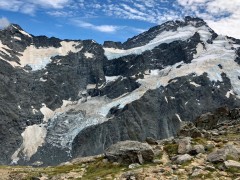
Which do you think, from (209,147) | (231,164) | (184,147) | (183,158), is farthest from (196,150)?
(231,164)

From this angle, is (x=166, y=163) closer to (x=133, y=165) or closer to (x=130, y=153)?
(x=133, y=165)

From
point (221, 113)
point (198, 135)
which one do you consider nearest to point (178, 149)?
point (198, 135)

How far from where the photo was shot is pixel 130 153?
37.8m

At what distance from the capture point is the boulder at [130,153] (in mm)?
Answer: 37062

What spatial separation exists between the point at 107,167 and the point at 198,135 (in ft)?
50.8

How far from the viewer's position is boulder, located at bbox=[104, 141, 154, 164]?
3706 cm

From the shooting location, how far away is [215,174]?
96.9 feet

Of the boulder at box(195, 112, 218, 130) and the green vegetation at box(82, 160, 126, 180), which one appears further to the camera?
the boulder at box(195, 112, 218, 130)

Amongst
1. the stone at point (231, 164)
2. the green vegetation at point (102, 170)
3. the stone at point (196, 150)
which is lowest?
the stone at point (231, 164)

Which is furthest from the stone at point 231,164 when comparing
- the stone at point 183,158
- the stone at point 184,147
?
the stone at point 184,147

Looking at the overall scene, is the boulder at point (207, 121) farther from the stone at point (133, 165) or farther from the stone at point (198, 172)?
the stone at point (198, 172)

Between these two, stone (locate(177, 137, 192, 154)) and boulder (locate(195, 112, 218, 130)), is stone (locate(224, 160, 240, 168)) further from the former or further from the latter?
boulder (locate(195, 112, 218, 130))

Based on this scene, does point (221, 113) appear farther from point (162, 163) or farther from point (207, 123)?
point (162, 163)

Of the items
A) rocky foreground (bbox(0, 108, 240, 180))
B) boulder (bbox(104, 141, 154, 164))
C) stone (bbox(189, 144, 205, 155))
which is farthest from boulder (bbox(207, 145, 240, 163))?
boulder (bbox(104, 141, 154, 164))
